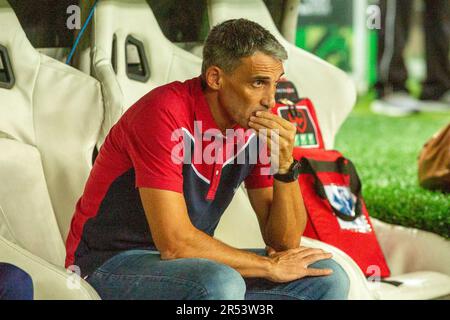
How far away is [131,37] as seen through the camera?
6.47ft

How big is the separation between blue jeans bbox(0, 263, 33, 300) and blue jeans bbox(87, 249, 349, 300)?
0.13 metres

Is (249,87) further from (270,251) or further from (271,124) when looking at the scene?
(270,251)

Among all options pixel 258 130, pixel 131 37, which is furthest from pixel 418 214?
pixel 131 37

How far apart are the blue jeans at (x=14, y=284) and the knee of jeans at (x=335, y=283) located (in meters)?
0.59

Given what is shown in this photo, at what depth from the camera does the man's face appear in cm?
165

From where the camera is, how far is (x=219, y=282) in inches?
60.2

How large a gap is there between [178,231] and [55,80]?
0.50 meters

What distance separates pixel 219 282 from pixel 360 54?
2.02 metres

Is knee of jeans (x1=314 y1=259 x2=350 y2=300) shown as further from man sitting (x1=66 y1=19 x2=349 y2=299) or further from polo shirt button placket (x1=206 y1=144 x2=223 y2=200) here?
polo shirt button placket (x1=206 y1=144 x2=223 y2=200)

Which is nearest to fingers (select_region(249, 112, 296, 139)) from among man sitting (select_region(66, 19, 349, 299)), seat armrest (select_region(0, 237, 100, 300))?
man sitting (select_region(66, 19, 349, 299))

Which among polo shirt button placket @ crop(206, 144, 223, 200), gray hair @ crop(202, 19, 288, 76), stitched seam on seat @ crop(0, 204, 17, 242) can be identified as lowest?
stitched seam on seat @ crop(0, 204, 17, 242)

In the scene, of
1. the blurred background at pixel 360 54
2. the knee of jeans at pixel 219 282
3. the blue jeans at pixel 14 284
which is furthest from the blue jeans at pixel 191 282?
the blurred background at pixel 360 54

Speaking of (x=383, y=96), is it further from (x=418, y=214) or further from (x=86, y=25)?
(x=86, y=25)

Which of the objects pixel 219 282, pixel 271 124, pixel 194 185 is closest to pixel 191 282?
pixel 219 282
